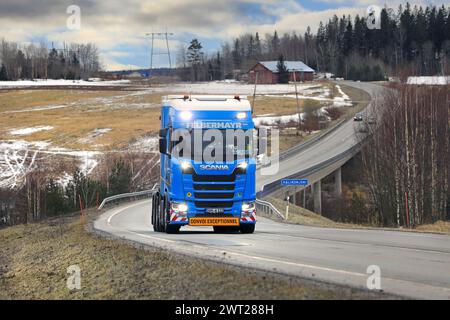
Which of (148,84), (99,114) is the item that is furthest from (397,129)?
(148,84)

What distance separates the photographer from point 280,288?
9461 millimetres

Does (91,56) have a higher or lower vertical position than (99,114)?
higher

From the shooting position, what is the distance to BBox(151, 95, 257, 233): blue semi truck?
1744 cm

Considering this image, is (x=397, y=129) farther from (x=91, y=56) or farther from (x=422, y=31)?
(x=91, y=56)

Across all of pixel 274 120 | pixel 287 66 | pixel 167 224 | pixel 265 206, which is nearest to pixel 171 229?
pixel 167 224

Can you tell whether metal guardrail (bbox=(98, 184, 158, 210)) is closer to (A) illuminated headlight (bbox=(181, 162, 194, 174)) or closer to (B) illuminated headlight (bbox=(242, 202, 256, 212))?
(B) illuminated headlight (bbox=(242, 202, 256, 212))

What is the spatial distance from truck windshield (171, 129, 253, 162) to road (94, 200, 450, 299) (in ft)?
7.85

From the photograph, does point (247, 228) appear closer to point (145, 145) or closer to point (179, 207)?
point (179, 207)

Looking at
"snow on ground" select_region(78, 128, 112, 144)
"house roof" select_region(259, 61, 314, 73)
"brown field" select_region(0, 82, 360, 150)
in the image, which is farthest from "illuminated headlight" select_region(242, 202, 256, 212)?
"house roof" select_region(259, 61, 314, 73)

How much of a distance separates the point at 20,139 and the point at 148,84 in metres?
42.0

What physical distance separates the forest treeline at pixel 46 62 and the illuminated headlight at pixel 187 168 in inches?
5551

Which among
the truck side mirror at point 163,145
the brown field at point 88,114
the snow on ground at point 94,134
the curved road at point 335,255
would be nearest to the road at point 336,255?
the curved road at point 335,255

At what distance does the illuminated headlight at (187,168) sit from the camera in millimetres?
17344

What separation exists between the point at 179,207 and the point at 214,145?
206cm
